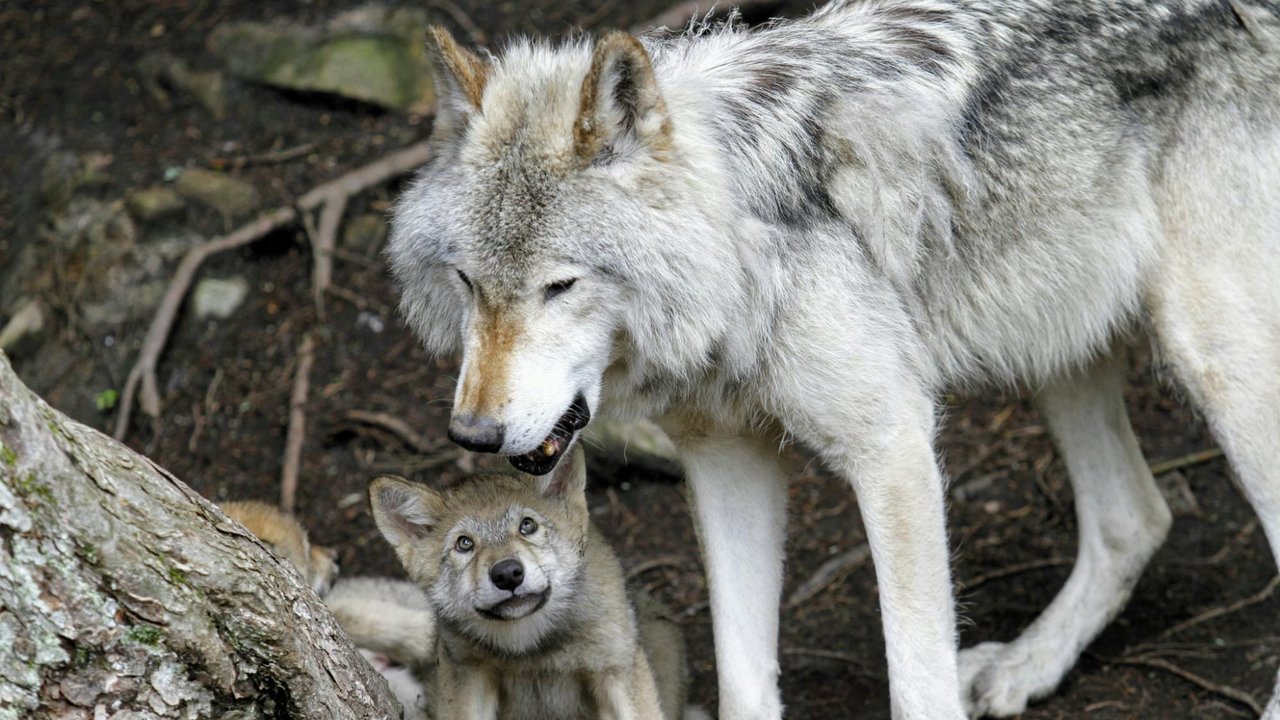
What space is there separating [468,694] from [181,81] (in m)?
6.23

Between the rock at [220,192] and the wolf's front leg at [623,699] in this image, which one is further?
the rock at [220,192]

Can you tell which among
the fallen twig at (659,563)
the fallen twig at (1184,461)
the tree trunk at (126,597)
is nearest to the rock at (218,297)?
the fallen twig at (659,563)

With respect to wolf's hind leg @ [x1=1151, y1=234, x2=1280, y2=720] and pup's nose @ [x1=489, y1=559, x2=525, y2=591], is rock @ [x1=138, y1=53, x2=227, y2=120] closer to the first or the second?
pup's nose @ [x1=489, y1=559, x2=525, y2=591]

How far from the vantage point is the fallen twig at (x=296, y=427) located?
7160 mm

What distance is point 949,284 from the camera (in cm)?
456

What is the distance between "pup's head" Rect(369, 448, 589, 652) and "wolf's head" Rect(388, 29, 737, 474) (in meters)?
0.33

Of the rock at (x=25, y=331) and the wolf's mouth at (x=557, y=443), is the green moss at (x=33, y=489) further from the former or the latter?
the rock at (x=25, y=331)

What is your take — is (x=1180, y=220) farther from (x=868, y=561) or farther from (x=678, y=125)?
(x=868, y=561)

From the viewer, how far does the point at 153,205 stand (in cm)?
820

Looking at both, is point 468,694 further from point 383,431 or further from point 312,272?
point 312,272

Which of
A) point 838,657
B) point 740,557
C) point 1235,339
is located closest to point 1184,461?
point 838,657

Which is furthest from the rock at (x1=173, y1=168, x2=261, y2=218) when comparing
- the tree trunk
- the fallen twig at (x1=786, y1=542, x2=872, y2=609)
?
the tree trunk

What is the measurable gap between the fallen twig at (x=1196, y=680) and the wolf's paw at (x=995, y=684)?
48cm

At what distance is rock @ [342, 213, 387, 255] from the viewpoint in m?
8.37
